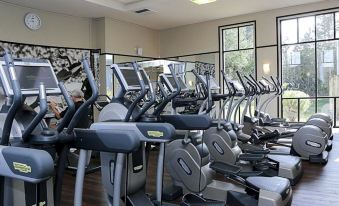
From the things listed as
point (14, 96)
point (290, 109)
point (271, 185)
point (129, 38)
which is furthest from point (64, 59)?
point (14, 96)

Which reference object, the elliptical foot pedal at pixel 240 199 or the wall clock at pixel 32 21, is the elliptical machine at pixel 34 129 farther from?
the wall clock at pixel 32 21

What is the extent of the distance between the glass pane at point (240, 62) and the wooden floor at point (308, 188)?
473 cm

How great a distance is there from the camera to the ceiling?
25.3 ft

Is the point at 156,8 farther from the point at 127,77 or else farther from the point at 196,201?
the point at 196,201

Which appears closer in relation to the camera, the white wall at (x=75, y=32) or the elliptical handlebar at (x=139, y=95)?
the elliptical handlebar at (x=139, y=95)

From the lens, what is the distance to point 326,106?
8555mm

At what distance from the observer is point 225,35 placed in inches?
394

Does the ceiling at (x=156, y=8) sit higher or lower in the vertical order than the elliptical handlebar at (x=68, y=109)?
higher

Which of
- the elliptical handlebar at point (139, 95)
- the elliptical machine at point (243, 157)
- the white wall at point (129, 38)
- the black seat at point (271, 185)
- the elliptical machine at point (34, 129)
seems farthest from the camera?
the white wall at point (129, 38)

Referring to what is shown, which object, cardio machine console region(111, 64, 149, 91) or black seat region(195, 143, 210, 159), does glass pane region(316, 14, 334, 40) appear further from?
cardio machine console region(111, 64, 149, 91)

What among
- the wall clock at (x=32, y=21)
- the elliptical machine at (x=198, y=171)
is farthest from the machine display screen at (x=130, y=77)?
the wall clock at (x=32, y=21)

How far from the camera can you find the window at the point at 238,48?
9.48m

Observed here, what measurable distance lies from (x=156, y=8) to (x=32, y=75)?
7053mm

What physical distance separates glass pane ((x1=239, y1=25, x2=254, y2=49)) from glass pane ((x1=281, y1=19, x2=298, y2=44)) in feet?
2.84
